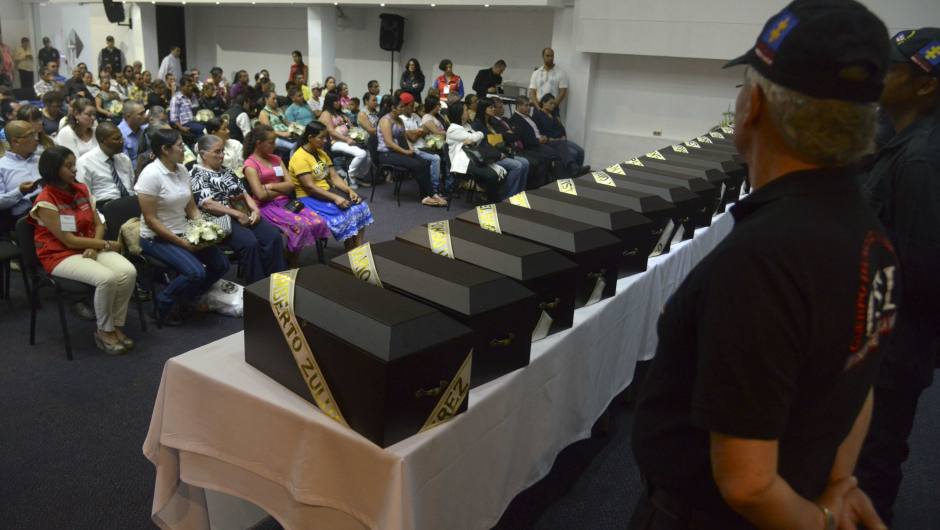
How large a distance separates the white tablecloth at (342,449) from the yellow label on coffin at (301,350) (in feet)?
0.13

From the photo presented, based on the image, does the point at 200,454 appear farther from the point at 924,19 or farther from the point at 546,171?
the point at 924,19

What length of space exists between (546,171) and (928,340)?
636 centimetres

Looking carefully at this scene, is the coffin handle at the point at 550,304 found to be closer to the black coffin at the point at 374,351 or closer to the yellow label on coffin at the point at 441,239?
the yellow label on coffin at the point at 441,239

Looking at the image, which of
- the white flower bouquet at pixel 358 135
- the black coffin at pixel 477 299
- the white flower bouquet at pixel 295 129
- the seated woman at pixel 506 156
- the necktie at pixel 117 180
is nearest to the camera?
the black coffin at pixel 477 299

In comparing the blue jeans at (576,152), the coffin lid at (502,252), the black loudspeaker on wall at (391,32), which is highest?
the black loudspeaker on wall at (391,32)

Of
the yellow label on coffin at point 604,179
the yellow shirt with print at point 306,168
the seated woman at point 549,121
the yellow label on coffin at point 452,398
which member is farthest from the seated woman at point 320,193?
the seated woman at point 549,121

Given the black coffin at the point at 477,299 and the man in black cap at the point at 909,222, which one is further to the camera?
the man in black cap at the point at 909,222

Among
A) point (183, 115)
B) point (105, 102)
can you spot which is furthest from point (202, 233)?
point (105, 102)

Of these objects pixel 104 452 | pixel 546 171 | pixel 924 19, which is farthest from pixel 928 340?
pixel 924 19

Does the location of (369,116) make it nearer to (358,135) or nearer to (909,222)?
(358,135)

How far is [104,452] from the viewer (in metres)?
2.64

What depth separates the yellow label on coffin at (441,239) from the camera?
2000 millimetres

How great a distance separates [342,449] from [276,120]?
7401 millimetres

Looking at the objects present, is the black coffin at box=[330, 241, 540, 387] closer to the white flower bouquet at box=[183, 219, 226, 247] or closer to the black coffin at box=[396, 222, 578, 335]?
the black coffin at box=[396, 222, 578, 335]
